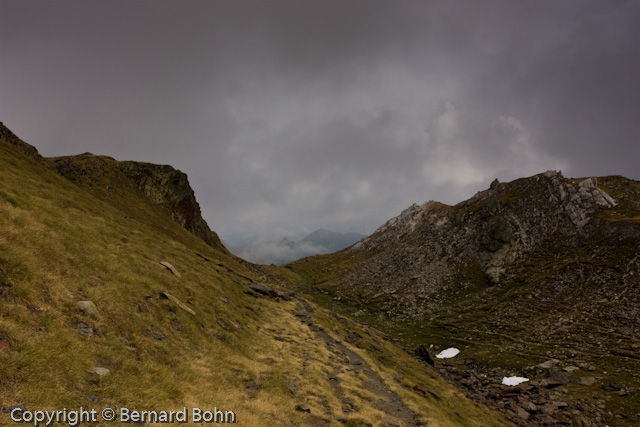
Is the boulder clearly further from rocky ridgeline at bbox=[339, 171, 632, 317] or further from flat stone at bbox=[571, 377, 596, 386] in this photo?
rocky ridgeline at bbox=[339, 171, 632, 317]

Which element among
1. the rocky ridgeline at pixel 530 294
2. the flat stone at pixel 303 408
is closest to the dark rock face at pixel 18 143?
the flat stone at pixel 303 408

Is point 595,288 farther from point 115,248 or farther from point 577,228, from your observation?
point 115,248

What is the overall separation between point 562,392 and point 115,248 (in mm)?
60440

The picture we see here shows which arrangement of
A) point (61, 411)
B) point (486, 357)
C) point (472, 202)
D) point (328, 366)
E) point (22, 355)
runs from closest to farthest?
point (61, 411)
point (22, 355)
point (328, 366)
point (486, 357)
point (472, 202)

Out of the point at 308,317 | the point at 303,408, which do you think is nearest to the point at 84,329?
the point at 303,408

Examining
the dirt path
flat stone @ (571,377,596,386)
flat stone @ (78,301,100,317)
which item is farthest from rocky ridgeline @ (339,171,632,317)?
flat stone @ (78,301,100,317)


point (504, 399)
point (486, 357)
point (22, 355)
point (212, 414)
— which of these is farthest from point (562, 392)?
point (22, 355)

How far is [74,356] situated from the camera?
11.0m

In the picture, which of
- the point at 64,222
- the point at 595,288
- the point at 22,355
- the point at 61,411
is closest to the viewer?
the point at 61,411

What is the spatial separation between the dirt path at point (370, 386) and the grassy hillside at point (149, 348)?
173 mm

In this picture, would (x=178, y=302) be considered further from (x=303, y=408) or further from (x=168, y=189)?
(x=168, y=189)

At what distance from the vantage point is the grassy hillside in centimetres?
1037

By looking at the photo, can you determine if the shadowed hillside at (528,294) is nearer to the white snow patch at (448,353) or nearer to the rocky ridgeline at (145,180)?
the white snow patch at (448,353)

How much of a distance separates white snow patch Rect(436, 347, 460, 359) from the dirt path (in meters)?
32.3
